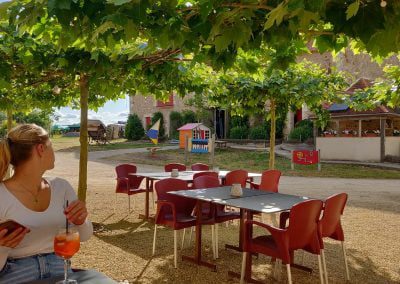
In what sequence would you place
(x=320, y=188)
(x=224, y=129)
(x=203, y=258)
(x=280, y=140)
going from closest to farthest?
(x=203, y=258) < (x=320, y=188) < (x=280, y=140) < (x=224, y=129)

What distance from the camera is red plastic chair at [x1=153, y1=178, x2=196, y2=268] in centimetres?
517

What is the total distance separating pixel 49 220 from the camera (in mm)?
2445

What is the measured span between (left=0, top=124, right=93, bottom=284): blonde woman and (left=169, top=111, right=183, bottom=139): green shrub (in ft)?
94.1

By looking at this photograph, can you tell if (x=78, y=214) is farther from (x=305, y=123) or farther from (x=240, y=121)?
(x=240, y=121)

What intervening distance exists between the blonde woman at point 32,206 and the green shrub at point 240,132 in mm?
25065

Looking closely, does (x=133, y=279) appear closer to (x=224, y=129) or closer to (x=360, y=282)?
(x=360, y=282)

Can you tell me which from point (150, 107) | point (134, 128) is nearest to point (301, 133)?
point (150, 107)

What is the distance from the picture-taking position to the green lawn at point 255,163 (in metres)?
15.9

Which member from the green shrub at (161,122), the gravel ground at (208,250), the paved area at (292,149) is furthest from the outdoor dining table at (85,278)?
the green shrub at (161,122)

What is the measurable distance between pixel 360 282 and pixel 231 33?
3406 mm

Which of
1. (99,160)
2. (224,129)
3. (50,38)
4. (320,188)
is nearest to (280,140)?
(224,129)

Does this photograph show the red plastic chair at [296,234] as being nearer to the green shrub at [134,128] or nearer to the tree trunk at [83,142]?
the tree trunk at [83,142]

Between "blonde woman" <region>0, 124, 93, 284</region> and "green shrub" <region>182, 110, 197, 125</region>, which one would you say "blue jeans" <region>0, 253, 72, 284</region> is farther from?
"green shrub" <region>182, 110, 197, 125</region>

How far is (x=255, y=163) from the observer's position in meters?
18.8
